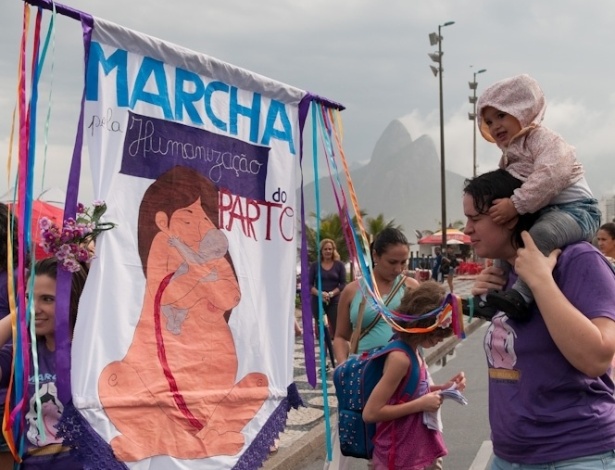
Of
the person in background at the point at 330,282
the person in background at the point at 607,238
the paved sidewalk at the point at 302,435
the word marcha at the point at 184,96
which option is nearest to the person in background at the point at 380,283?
the paved sidewalk at the point at 302,435

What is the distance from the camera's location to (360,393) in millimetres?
3912

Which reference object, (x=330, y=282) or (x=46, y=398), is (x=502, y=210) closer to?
(x=46, y=398)

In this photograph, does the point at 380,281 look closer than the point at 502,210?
No

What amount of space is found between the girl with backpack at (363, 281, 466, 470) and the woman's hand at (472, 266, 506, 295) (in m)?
1.02

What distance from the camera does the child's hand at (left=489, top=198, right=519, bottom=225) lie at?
241 centimetres

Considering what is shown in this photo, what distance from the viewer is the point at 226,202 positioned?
3.19 m

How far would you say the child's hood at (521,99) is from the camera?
257cm

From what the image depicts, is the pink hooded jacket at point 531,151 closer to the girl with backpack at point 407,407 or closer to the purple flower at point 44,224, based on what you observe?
the girl with backpack at point 407,407

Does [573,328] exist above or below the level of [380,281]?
below

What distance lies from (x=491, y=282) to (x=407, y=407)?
1.32 meters

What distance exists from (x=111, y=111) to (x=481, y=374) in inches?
369

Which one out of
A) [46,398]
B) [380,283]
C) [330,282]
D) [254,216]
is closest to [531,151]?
[254,216]

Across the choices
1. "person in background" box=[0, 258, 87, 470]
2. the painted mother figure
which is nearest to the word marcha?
the painted mother figure

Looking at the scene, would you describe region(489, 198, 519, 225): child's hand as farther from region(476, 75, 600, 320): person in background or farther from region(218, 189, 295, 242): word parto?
region(218, 189, 295, 242): word parto
